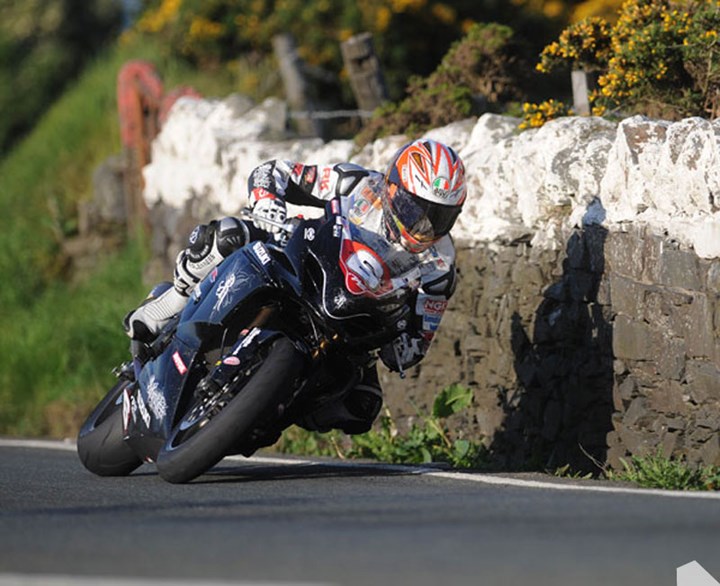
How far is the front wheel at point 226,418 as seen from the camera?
7.09 metres

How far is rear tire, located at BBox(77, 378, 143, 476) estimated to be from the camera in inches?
335

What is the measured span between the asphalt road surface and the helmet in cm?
122

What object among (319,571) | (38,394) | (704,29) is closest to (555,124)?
(704,29)

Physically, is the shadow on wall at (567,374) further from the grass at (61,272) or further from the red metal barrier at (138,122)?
the red metal barrier at (138,122)

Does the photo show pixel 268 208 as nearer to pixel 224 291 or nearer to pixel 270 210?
pixel 270 210

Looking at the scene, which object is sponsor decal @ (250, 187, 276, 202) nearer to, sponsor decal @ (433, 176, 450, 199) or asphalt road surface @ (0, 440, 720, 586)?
sponsor decal @ (433, 176, 450, 199)

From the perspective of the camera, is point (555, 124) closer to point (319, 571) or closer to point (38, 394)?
point (319, 571)

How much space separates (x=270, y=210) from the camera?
8.16m

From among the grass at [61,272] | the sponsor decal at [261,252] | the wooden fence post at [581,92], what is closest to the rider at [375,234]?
the sponsor decal at [261,252]

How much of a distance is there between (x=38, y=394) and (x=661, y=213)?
777 centimetres

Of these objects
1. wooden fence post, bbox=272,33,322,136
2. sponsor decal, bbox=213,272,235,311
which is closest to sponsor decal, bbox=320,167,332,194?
sponsor decal, bbox=213,272,235,311

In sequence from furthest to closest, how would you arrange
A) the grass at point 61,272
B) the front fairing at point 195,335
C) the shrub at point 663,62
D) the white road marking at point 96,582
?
the grass at point 61,272, the shrub at point 663,62, the front fairing at point 195,335, the white road marking at point 96,582

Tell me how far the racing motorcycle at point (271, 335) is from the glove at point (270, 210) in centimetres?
5

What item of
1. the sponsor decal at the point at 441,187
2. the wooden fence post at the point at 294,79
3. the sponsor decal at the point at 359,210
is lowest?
the sponsor decal at the point at 359,210
